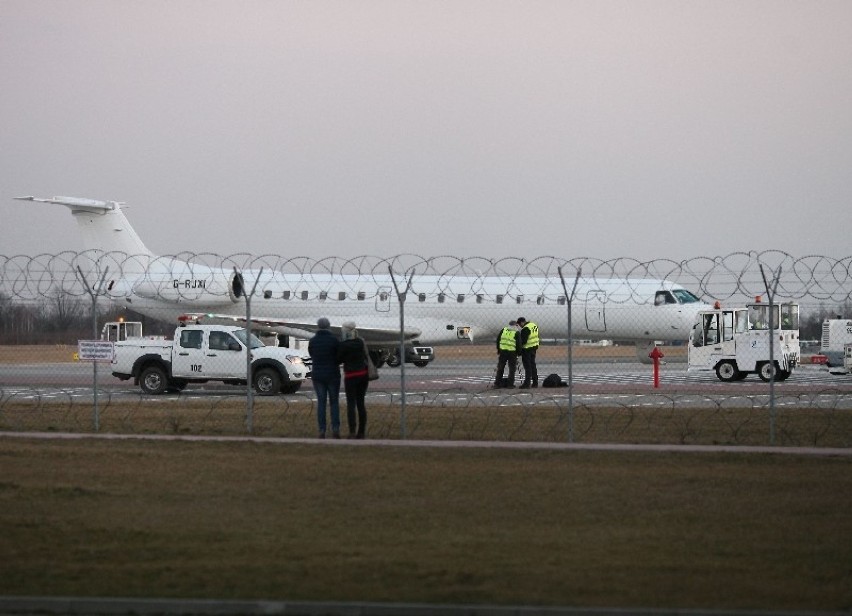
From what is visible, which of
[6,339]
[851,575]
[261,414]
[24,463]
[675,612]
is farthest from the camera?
[6,339]

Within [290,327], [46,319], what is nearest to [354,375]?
[46,319]

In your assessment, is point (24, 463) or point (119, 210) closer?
point (24, 463)

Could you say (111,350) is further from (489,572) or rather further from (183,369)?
(489,572)

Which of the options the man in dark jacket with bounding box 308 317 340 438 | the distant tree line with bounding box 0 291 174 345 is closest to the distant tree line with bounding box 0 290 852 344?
the distant tree line with bounding box 0 291 174 345

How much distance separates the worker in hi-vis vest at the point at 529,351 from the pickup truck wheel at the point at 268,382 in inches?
238

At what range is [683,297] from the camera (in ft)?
161

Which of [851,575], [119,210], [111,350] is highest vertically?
[119,210]

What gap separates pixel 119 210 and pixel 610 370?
20693 millimetres

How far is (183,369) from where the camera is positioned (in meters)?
32.9

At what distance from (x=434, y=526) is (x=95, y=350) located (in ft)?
37.1

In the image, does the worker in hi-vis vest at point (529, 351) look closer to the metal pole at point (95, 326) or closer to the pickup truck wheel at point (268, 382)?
the pickup truck wheel at point (268, 382)

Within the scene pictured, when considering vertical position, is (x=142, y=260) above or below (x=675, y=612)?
above

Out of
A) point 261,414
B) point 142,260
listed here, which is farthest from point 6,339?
point 261,414

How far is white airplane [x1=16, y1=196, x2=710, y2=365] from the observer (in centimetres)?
4875
